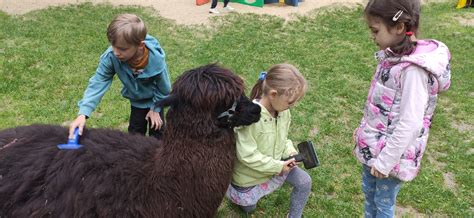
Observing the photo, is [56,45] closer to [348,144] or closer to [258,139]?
[348,144]

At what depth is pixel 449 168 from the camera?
421 cm

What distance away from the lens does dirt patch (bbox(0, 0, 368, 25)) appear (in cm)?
904

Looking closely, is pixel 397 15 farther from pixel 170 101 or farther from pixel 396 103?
pixel 170 101

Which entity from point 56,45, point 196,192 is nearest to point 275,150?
point 196,192

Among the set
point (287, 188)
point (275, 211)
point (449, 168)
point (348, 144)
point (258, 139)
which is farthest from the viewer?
point (348, 144)

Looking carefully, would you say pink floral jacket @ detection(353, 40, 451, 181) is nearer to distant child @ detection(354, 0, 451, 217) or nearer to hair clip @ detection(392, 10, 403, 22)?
distant child @ detection(354, 0, 451, 217)

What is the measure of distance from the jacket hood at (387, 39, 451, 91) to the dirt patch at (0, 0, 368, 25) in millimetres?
6758

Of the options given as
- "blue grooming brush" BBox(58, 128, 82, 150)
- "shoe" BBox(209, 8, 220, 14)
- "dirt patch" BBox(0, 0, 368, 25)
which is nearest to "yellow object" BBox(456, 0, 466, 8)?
"dirt patch" BBox(0, 0, 368, 25)

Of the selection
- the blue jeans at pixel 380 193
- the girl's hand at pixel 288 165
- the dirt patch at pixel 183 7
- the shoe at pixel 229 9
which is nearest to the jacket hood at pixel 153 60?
the girl's hand at pixel 288 165

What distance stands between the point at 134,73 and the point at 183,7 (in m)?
7.03

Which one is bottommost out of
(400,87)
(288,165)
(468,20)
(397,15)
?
(468,20)

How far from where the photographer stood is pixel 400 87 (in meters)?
2.34

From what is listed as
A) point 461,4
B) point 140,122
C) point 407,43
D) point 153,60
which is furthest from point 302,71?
point 461,4

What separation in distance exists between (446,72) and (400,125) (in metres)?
0.35
